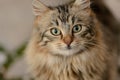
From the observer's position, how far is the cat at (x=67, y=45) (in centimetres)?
176

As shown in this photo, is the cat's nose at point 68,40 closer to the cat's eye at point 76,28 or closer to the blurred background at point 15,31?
the cat's eye at point 76,28

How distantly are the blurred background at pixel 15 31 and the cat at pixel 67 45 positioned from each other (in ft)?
1.28

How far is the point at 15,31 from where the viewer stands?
302 centimetres

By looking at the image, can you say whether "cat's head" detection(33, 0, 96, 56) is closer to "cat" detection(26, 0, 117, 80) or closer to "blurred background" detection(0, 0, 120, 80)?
"cat" detection(26, 0, 117, 80)

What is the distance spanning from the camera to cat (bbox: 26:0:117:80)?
1.76m

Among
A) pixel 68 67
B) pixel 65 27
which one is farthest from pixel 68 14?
pixel 68 67

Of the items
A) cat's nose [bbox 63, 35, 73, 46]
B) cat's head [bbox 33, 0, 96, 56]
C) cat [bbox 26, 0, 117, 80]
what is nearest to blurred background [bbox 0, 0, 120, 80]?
cat [bbox 26, 0, 117, 80]

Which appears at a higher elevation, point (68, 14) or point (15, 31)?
point (68, 14)

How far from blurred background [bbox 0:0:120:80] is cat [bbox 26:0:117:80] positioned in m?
0.39

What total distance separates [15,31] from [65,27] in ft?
4.41

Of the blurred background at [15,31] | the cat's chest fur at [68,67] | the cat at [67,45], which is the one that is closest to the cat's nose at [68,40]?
the cat at [67,45]

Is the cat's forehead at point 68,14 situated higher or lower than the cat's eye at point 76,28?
higher

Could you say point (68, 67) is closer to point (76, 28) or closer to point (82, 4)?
point (76, 28)

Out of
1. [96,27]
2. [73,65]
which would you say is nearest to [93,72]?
[73,65]
